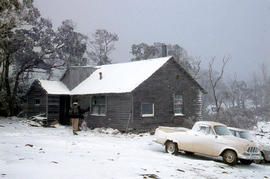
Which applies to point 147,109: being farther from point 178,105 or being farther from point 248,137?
point 248,137

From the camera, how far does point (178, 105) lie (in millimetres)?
23500

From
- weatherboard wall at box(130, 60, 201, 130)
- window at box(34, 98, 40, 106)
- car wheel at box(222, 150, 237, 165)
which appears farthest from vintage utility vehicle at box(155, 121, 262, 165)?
window at box(34, 98, 40, 106)

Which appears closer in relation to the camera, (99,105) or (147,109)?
(147,109)

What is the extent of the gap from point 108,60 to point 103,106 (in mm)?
27050

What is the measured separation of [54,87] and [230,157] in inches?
721

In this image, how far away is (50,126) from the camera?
76.6 ft

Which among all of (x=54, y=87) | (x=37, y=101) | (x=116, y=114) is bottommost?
(x=116, y=114)

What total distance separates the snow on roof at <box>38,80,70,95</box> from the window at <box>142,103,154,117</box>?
8205mm

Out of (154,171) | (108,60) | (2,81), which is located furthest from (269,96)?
(154,171)

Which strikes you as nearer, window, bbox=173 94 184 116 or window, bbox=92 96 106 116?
window, bbox=92 96 106 116

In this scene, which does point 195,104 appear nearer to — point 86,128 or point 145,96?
point 145,96

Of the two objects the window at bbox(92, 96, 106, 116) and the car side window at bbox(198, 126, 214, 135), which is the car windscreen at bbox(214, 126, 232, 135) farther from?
the window at bbox(92, 96, 106, 116)

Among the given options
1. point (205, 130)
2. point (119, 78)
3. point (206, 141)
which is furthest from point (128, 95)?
point (206, 141)

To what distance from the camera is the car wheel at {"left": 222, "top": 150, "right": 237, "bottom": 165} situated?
458 inches
